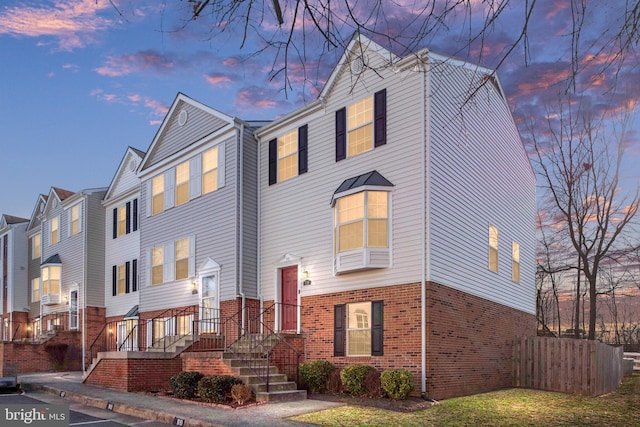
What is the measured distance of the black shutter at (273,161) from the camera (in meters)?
20.2

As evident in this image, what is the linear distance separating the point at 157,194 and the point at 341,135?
953 cm

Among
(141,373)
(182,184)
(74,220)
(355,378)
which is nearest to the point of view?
(355,378)

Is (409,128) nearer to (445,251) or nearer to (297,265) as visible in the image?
(445,251)

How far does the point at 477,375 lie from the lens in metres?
17.4

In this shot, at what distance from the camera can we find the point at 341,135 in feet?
59.5

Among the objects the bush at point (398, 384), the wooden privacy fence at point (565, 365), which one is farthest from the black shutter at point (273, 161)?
the wooden privacy fence at point (565, 365)

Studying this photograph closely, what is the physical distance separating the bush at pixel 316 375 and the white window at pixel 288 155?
610 cm

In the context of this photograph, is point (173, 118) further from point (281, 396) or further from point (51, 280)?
point (51, 280)

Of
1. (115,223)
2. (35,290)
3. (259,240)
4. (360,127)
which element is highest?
(360,127)

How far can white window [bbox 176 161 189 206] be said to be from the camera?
22.7 meters

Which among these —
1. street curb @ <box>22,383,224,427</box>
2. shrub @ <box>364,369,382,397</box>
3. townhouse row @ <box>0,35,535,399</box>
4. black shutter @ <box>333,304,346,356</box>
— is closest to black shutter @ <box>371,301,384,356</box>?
townhouse row @ <box>0,35,535,399</box>

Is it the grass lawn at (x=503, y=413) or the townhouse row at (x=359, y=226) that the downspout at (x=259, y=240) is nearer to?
the townhouse row at (x=359, y=226)

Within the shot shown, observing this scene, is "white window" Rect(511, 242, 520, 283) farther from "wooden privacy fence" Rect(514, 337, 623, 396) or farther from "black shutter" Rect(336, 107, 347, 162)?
"black shutter" Rect(336, 107, 347, 162)

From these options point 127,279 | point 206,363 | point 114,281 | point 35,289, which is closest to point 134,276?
point 127,279
